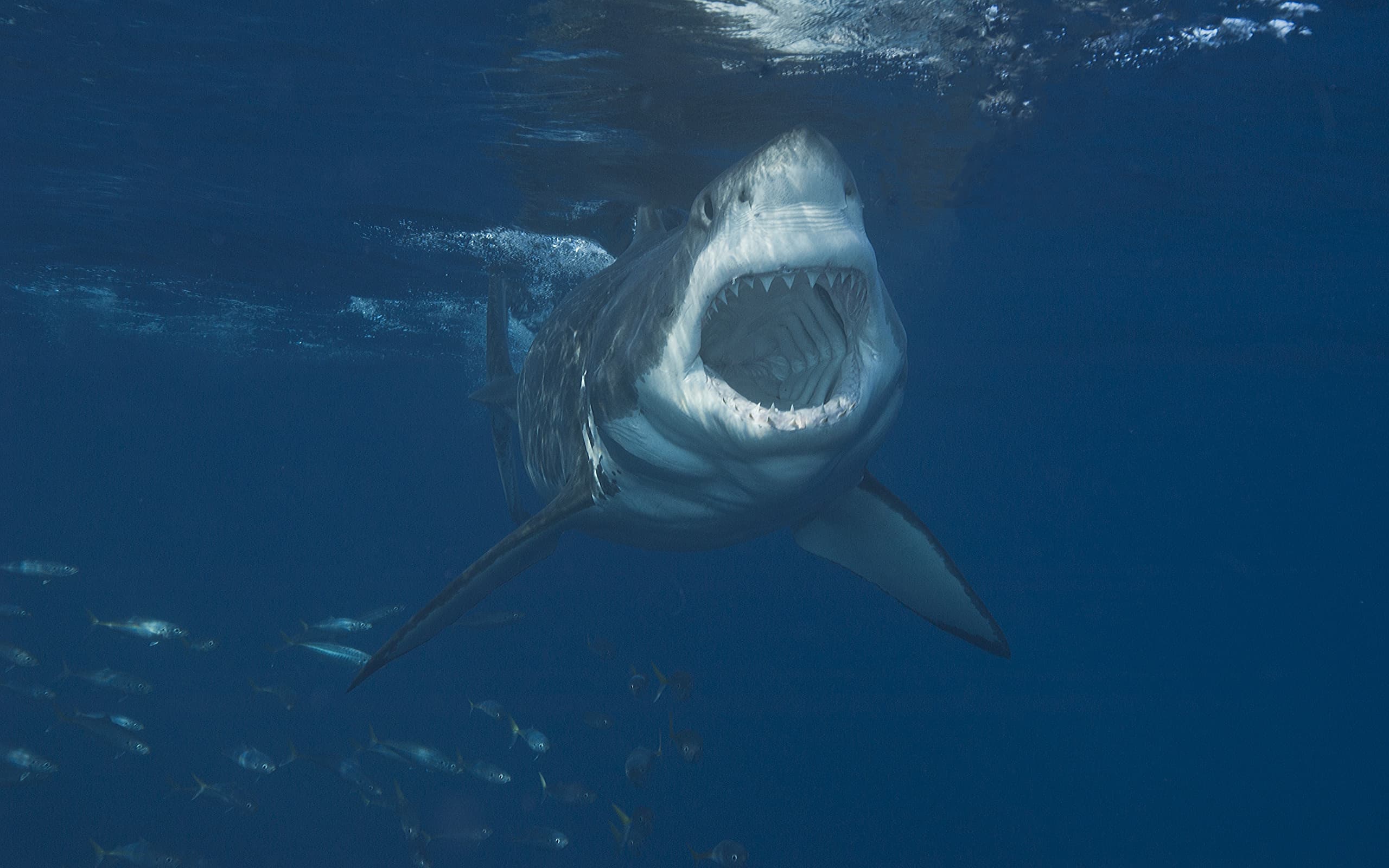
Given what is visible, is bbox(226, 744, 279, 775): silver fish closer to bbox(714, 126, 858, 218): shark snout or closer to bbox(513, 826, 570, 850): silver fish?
bbox(513, 826, 570, 850): silver fish

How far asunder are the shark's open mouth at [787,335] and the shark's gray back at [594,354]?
244 millimetres

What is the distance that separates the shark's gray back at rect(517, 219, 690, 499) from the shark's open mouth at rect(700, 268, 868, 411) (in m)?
0.24

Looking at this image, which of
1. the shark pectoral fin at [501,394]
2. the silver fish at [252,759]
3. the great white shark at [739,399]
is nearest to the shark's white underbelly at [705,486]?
the great white shark at [739,399]

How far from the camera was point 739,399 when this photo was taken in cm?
268

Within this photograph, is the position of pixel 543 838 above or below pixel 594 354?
below

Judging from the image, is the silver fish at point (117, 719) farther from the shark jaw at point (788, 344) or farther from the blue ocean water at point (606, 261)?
the shark jaw at point (788, 344)

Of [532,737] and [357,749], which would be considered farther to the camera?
[357,749]

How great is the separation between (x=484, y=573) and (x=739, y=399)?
2.22 metres

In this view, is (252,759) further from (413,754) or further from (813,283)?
(813,283)

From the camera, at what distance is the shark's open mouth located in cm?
272

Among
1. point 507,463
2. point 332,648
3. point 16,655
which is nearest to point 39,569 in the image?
point 16,655

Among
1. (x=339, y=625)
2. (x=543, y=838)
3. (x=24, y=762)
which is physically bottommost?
(x=543, y=838)

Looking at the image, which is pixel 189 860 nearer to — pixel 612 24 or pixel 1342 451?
pixel 612 24

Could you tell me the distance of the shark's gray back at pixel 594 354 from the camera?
301cm
